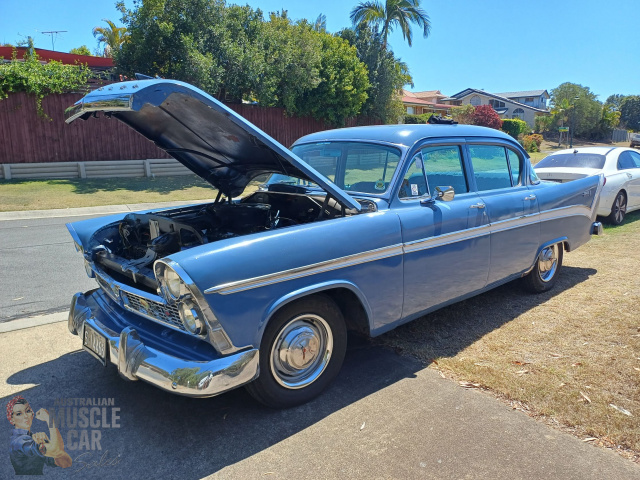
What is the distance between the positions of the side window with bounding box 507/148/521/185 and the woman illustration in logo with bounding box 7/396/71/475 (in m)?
4.40

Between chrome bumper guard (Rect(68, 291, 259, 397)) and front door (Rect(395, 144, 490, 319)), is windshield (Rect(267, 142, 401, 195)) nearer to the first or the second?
front door (Rect(395, 144, 490, 319))

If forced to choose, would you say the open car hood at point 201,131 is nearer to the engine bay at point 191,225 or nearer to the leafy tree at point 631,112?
the engine bay at point 191,225

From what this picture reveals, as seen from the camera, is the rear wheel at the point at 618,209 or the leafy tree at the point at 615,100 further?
the leafy tree at the point at 615,100

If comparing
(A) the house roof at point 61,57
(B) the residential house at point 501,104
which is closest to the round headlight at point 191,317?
(A) the house roof at point 61,57

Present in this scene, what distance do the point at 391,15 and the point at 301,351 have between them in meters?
27.2

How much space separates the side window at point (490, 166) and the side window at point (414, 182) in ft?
2.43

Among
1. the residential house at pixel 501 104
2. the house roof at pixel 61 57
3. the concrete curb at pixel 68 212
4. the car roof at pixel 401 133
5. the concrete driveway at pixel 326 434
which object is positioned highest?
the residential house at pixel 501 104

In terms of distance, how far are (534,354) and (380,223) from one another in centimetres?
Answer: 174

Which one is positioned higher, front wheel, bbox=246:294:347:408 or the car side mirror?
the car side mirror

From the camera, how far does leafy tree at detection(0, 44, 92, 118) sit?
15195mm

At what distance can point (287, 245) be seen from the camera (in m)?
3.04

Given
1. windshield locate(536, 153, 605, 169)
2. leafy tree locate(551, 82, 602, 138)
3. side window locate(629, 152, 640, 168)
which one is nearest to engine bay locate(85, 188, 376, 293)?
windshield locate(536, 153, 605, 169)

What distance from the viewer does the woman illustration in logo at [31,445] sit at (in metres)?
2.78

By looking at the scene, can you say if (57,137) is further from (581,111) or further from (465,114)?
→ (581,111)
